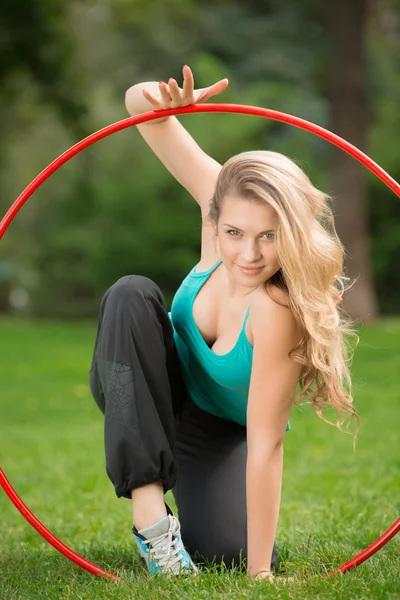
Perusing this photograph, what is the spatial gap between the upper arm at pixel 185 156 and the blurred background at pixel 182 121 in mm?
7953

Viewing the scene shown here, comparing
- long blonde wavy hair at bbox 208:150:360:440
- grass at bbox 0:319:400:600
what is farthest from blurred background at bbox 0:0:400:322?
long blonde wavy hair at bbox 208:150:360:440

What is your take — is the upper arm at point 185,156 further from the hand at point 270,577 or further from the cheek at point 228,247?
the hand at point 270,577

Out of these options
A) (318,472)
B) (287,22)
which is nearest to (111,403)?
(318,472)

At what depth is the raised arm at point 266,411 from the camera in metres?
2.71

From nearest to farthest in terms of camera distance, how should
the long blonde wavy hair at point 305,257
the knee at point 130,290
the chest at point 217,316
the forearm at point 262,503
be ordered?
the long blonde wavy hair at point 305,257 → the forearm at point 262,503 → the knee at point 130,290 → the chest at point 217,316

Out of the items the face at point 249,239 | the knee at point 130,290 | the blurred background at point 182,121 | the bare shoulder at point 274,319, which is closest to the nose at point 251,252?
the face at point 249,239

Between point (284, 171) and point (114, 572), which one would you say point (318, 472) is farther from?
point (284, 171)

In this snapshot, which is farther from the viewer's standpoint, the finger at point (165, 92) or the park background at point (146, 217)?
the park background at point (146, 217)

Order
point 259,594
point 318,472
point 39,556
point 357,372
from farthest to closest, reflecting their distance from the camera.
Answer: point 357,372 < point 318,472 < point 39,556 < point 259,594

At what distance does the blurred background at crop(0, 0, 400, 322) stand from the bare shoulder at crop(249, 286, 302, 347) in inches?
334

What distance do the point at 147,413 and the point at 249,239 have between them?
2.07 feet

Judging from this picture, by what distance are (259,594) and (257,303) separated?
848 mm

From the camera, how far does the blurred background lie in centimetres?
1158

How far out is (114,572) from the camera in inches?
120
